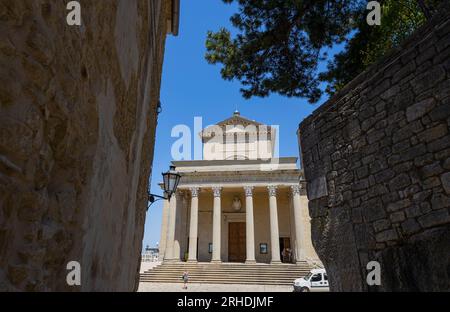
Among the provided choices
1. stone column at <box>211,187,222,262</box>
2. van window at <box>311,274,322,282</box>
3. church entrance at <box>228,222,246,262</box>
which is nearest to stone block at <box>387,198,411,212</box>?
van window at <box>311,274,322,282</box>

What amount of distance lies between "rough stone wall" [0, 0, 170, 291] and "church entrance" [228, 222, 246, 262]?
2370 cm

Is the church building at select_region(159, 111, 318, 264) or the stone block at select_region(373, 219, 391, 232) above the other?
the church building at select_region(159, 111, 318, 264)

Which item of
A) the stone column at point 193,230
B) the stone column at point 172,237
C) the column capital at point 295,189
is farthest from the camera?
the column capital at point 295,189

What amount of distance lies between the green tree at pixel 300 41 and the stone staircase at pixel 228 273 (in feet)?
44.6

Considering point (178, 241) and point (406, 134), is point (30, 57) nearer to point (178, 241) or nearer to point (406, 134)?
point (406, 134)

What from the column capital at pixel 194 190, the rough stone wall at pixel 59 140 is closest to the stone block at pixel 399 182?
the rough stone wall at pixel 59 140

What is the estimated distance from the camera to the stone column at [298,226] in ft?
72.3

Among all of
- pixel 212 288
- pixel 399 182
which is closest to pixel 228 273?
pixel 212 288

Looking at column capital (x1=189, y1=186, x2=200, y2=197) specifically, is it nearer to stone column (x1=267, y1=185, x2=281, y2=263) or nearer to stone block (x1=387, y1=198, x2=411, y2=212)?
stone column (x1=267, y1=185, x2=281, y2=263)

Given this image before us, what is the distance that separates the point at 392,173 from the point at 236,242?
23029mm

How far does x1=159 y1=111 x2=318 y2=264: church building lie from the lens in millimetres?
22688

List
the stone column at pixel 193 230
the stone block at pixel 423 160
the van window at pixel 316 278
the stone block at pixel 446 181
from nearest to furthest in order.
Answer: the stone block at pixel 446 181
the stone block at pixel 423 160
the van window at pixel 316 278
the stone column at pixel 193 230

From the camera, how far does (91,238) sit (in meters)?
1.98

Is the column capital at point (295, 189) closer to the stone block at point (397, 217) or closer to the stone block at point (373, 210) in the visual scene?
the stone block at point (373, 210)
